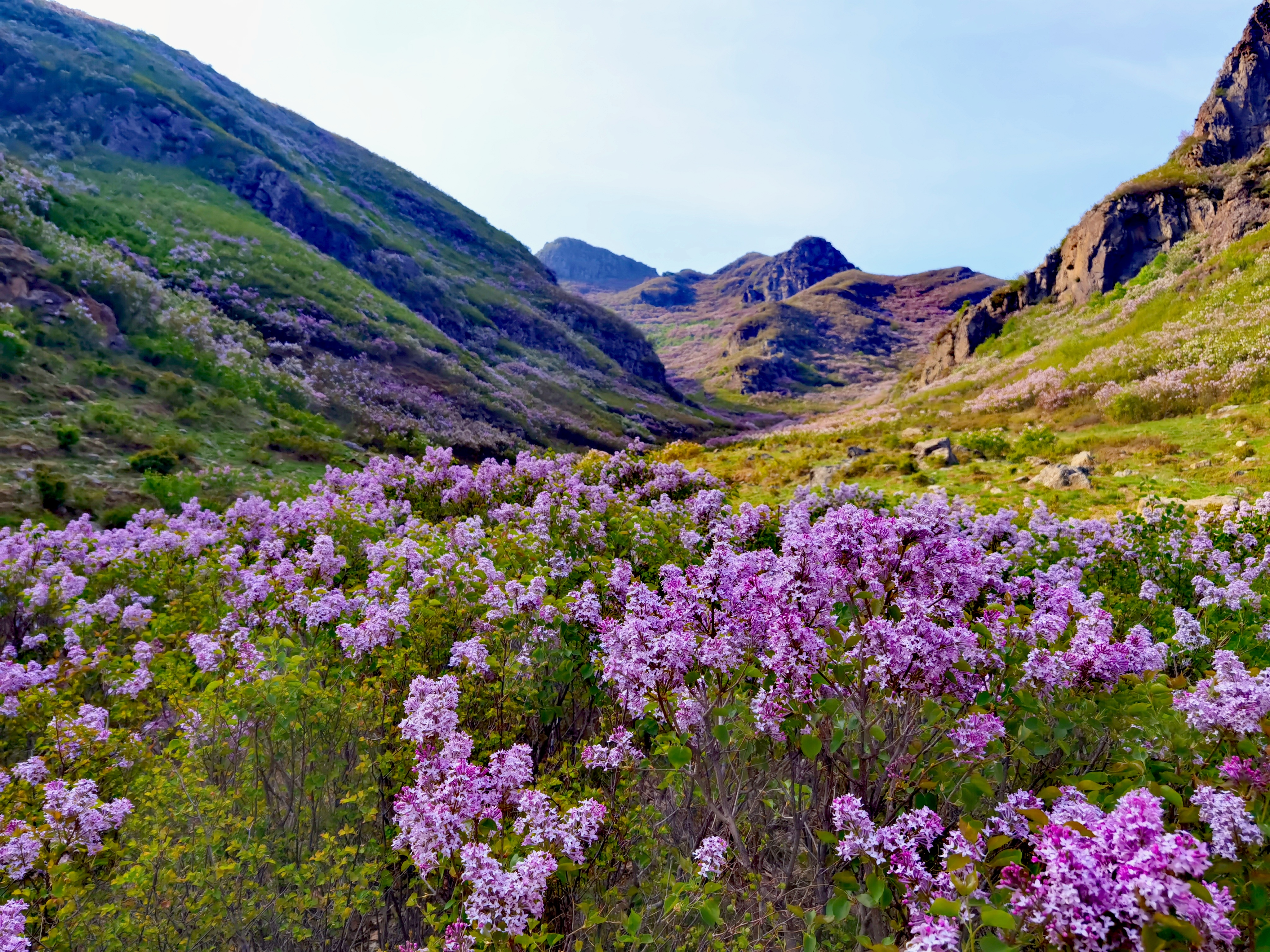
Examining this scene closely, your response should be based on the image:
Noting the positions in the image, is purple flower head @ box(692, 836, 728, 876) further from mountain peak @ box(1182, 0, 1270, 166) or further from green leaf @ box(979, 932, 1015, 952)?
mountain peak @ box(1182, 0, 1270, 166)

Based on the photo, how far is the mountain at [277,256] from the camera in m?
28.7

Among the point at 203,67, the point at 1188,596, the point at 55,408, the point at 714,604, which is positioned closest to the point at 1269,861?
the point at 714,604

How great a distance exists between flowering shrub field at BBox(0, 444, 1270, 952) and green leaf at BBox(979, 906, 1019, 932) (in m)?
0.01

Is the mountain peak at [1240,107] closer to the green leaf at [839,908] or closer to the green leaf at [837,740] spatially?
the green leaf at [837,740]

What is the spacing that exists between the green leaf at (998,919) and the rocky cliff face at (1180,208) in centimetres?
4552

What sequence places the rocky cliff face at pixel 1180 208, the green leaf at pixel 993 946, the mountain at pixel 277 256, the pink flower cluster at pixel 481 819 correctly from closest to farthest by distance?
the green leaf at pixel 993 946, the pink flower cluster at pixel 481 819, the mountain at pixel 277 256, the rocky cliff face at pixel 1180 208

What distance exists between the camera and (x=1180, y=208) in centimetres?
3875

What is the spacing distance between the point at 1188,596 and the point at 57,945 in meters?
11.5

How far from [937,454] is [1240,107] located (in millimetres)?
52758

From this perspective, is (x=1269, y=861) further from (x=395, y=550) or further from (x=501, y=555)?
(x=395, y=550)

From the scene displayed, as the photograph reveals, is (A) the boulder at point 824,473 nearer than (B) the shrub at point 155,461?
No

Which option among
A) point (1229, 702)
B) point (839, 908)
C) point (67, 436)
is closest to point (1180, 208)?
point (1229, 702)

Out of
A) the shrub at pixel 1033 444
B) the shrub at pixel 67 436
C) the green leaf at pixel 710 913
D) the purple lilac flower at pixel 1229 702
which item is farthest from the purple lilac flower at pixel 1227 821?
the shrub at pixel 67 436

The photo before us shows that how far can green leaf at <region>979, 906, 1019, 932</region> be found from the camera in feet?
5.89
